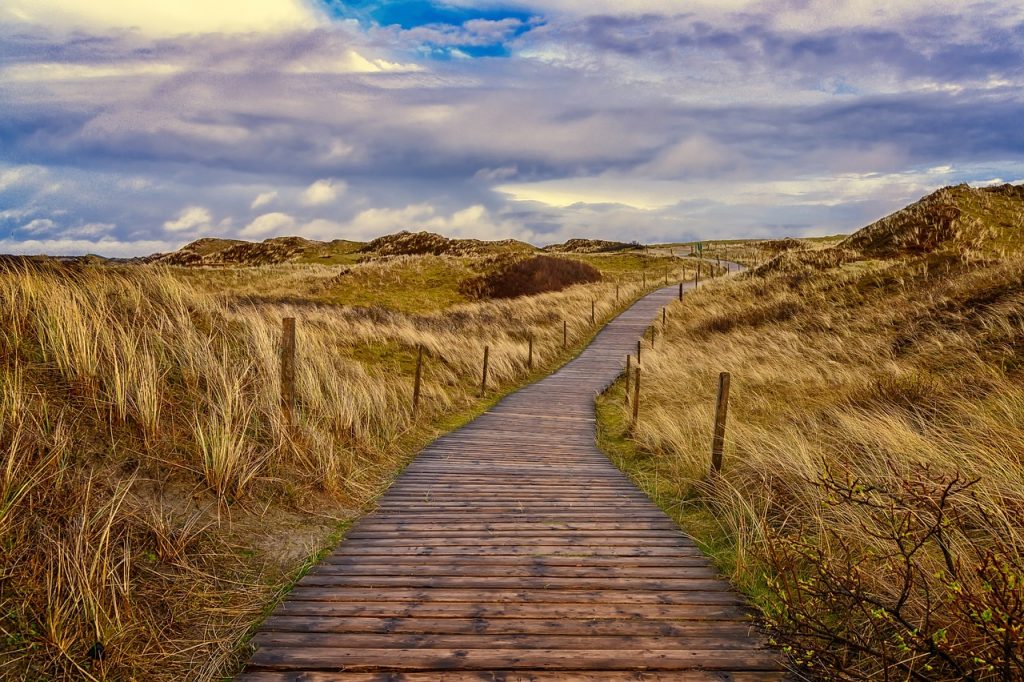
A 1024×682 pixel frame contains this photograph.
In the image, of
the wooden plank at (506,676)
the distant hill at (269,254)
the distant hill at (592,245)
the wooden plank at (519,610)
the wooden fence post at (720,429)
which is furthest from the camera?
the distant hill at (592,245)

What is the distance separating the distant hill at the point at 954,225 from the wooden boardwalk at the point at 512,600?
2593cm

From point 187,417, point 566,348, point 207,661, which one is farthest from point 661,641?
point 566,348

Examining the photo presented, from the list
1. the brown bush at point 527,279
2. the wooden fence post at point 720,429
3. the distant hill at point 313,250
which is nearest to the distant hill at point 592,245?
the distant hill at point 313,250

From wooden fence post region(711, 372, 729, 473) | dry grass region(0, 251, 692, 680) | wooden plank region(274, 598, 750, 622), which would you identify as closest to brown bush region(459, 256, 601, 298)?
dry grass region(0, 251, 692, 680)

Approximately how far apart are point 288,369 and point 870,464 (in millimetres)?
6385

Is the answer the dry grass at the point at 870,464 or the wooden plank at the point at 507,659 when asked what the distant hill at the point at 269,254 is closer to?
the dry grass at the point at 870,464

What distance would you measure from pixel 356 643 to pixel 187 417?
11.2ft

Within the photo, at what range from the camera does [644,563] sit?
4.89 meters

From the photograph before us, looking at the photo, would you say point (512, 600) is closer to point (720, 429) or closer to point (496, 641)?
point (496, 641)

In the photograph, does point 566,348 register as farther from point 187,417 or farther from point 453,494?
point 187,417

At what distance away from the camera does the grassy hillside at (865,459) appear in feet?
10.2

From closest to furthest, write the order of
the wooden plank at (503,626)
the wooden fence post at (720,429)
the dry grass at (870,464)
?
the dry grass at (870,464) < the wooden plank at (503,626) < the wooden fence post at (720,429)

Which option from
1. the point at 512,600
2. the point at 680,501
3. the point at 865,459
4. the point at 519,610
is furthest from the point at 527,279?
the point at 519,610

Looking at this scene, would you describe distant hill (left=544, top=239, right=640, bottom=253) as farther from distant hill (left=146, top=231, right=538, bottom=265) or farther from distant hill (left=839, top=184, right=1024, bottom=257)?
distant hill (left=839, top=184, right=1024, bottom=257)
